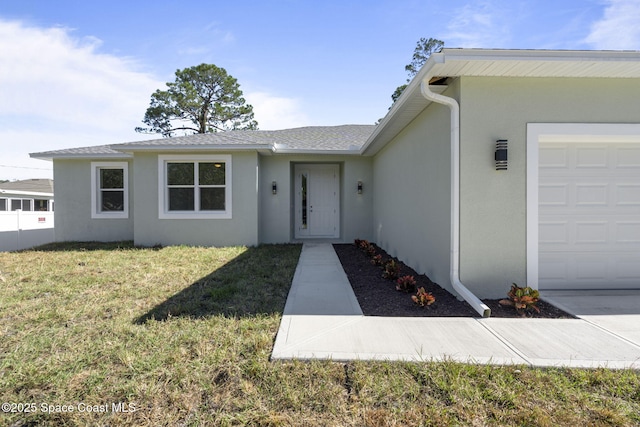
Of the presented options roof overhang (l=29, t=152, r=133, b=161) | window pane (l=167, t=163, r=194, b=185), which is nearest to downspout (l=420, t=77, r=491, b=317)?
window pane (l=167, t=163, r=194, b=185)

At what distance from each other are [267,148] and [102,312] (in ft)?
18.7

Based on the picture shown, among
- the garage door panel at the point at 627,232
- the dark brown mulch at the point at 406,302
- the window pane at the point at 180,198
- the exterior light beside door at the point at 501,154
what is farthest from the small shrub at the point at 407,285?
the window pane at the point at 180,198

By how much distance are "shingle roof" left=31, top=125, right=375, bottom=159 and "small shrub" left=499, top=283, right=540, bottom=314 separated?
6.45 m

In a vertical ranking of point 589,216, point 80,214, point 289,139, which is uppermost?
point 289,139

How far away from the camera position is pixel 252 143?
845 centimetres

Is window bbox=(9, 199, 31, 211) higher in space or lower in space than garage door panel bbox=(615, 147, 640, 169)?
lower

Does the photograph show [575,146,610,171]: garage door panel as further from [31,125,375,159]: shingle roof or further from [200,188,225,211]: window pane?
[200,188,225,211]: window pane

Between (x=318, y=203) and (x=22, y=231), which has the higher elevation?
(x=318, y=203)

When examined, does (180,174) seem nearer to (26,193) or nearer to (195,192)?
(195,192)

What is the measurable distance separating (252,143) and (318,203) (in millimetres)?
3339

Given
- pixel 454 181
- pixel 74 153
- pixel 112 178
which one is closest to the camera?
pixel 454 181

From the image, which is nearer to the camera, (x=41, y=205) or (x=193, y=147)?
(x=193, y=147)

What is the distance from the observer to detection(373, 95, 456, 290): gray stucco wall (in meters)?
4.50

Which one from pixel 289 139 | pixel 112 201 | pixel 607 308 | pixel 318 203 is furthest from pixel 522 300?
pixel 112 201
